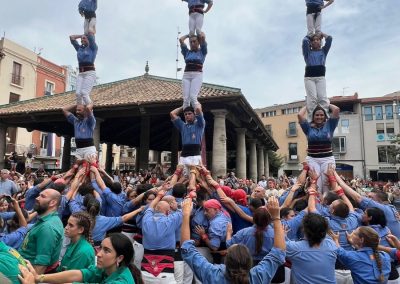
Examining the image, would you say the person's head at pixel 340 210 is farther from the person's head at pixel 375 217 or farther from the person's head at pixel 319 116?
the person's head at pixel 319 116

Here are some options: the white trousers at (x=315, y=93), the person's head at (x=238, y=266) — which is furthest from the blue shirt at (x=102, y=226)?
the white trousers at (x=315, y=93)

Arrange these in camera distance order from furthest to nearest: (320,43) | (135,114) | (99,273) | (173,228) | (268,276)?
(135,114), (320,43), (173,228), (99,273), (268,276)

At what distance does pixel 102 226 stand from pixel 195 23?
14.7 ft

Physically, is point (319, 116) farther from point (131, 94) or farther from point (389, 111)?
point (389, 111)

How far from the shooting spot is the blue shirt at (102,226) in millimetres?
4348

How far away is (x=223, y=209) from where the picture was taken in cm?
459

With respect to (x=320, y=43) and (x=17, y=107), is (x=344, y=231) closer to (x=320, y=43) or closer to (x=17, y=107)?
(x=320, y=43)

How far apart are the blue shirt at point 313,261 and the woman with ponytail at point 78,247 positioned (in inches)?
74.8

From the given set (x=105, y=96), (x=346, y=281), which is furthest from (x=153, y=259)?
(x=105, y=96)

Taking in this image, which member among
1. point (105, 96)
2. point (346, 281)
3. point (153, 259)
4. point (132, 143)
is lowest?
point (346, 281)

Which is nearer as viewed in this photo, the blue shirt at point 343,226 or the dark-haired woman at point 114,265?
the dark-haired woman at point 114,265

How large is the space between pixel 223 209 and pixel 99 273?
6.96 feet

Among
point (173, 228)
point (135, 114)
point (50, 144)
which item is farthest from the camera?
point (50, 144)

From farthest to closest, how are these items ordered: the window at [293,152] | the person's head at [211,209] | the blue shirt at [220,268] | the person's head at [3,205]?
the window at [293,152]
the person's head at [3,205]
the person's head at [211,209]
the blue shirt at [220,268]
